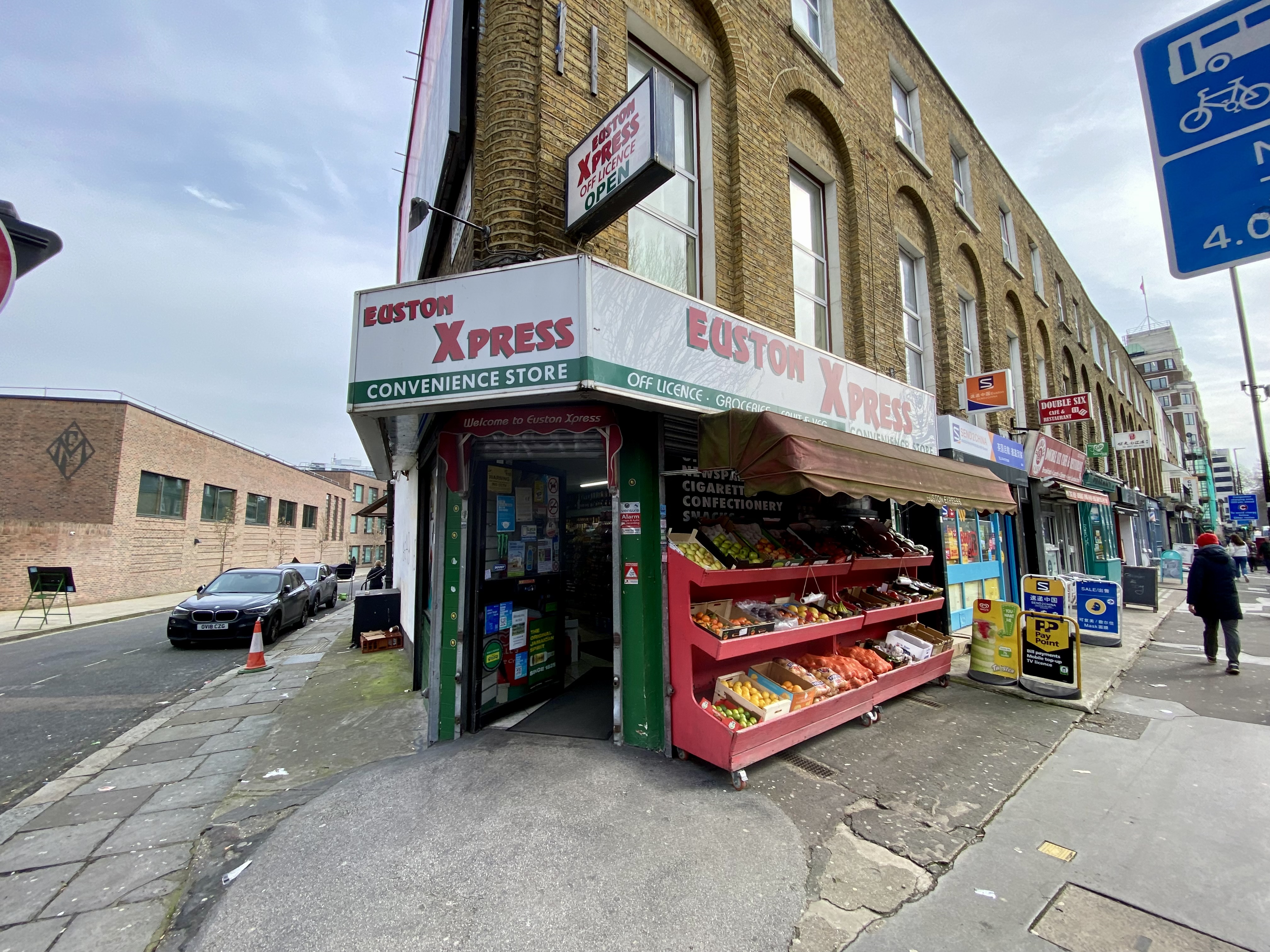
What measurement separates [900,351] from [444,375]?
8.09 meters

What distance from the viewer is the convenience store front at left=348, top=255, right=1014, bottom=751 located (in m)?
4.04

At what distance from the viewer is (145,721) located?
6.41 metres

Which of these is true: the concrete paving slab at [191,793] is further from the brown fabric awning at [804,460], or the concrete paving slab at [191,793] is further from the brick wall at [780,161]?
the brick wall at [780,161]

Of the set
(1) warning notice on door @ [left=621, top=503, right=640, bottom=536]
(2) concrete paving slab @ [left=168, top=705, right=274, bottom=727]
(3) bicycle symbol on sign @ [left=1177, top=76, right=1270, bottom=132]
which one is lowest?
(2) concrete paving slab @ [left=168, top=705, right=274, bottom=727]

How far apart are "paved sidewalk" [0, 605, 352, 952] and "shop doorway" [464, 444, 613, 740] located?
88.0 inches

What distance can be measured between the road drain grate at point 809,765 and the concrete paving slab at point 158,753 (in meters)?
5.70

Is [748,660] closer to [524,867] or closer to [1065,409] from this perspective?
[524,867]

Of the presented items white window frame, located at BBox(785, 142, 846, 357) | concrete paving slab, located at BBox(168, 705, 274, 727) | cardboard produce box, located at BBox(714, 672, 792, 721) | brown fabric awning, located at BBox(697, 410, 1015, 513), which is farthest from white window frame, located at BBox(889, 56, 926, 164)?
concrete paving slab, located at BBox(168, 705, 274, 727)

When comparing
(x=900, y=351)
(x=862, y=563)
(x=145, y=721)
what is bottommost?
(x=145, y=721)

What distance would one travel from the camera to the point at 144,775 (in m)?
4.86

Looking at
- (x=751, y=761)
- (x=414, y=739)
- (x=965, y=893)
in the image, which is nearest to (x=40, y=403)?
(x=414, y=739)

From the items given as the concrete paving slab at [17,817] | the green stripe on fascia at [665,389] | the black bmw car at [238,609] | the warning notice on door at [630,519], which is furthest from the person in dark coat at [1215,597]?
the black bmw car at [238,609]

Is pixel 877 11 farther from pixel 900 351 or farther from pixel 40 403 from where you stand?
pixel 40 403

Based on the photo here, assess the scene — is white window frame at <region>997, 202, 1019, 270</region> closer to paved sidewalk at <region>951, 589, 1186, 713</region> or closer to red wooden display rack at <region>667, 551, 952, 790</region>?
paved sidewalk at <region>951, 589, 1186, 713</region>
